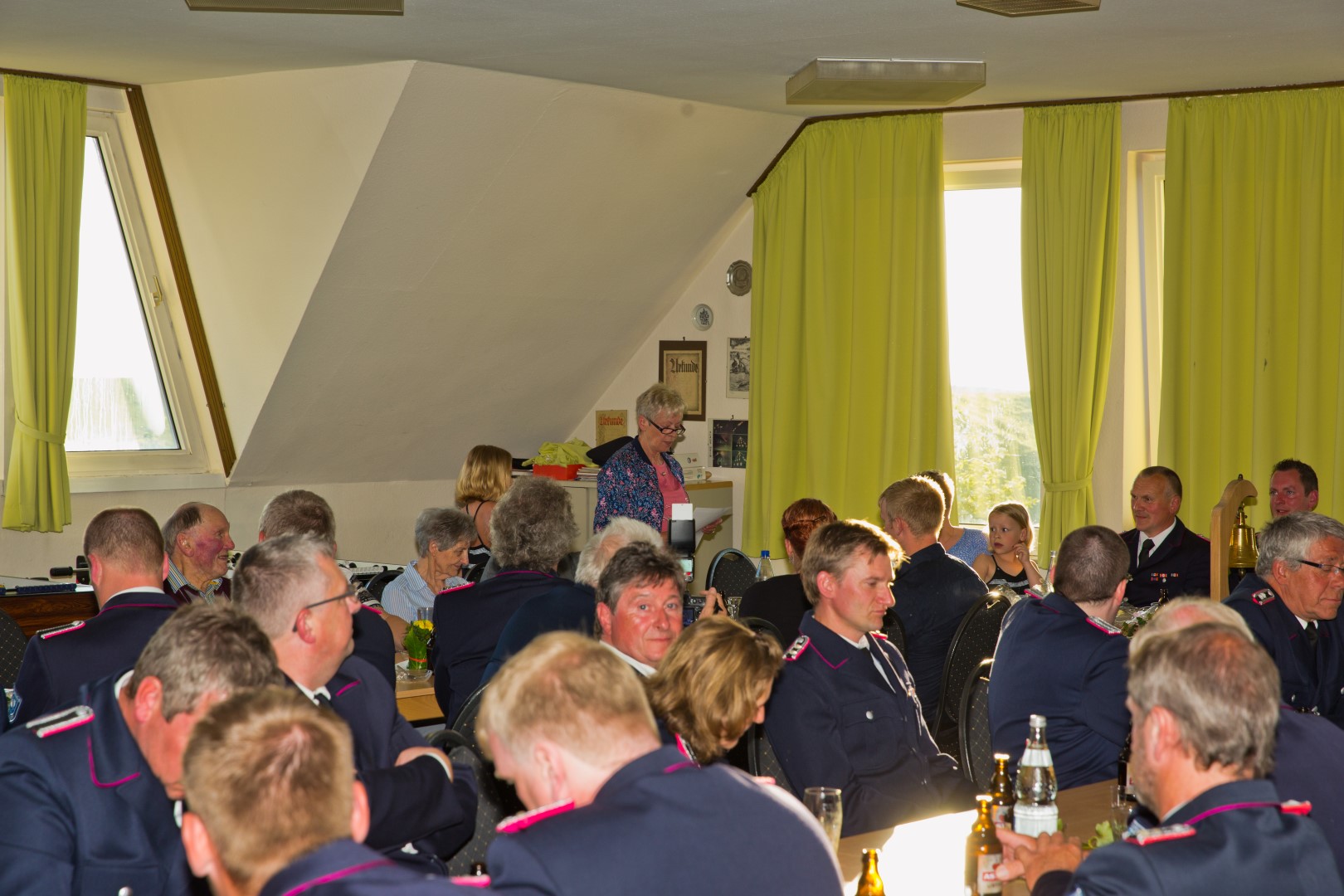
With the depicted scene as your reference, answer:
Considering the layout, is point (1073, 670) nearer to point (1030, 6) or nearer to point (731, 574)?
point (1030, 6)

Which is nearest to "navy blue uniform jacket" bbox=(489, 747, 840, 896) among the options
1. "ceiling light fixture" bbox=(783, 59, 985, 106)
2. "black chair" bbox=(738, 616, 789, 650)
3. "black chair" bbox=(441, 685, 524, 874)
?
"black chair" bbox=(441, 685, 524, 874)

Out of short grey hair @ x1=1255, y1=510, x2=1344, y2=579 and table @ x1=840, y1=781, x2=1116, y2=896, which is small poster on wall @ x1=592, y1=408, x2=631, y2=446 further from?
table @ x1=840, y1=781, x2=1116, y2=896

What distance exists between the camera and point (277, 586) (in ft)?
8.86

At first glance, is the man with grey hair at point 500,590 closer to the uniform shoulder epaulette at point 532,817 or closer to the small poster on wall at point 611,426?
the uniform shoulder epaulette at point 532,817

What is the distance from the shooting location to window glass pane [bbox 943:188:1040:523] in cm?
788

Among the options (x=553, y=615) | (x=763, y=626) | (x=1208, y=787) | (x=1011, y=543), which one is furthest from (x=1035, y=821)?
(x=1011, y=543)

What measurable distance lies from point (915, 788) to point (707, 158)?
509 cm

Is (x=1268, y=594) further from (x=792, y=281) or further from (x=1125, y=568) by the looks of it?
(x=792, y=281)

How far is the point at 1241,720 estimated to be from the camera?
202cm

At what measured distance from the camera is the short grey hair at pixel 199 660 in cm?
215

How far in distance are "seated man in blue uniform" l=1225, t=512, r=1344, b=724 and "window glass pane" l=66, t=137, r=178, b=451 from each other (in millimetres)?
5895

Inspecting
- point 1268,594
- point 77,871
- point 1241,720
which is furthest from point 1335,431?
point 77,871

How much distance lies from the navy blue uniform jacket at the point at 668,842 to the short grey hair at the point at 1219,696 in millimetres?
587

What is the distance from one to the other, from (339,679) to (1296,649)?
9.20 ft
